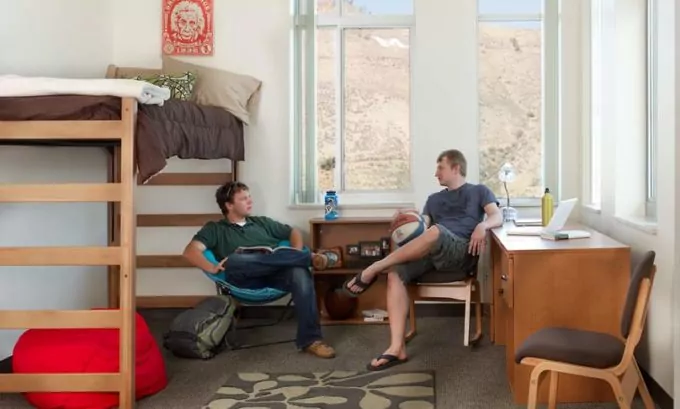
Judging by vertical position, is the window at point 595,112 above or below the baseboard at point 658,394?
above

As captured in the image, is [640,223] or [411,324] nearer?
[640,223]

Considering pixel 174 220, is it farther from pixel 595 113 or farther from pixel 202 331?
pixel 595 113

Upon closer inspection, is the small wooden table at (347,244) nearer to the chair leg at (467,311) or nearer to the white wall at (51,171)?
the chair leg at (467,311)

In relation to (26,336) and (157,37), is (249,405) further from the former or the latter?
(157,37)

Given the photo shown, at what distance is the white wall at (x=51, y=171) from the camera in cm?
352

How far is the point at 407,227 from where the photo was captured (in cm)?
397

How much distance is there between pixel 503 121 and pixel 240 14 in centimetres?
203

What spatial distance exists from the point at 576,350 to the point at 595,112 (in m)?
2.42

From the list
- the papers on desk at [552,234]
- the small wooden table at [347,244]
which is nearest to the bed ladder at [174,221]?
the small wooden table at [347,244]

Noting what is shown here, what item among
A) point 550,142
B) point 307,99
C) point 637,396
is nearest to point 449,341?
point 637,396

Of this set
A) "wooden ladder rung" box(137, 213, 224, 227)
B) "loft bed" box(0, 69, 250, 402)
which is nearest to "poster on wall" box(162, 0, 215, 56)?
"wooden ladder rung" box(137, 213, 224, 227)

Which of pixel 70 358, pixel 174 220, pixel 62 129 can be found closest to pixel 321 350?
pixel 70 358

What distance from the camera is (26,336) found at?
3.08 metres

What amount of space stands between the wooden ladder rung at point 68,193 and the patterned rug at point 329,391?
3.34 ft
